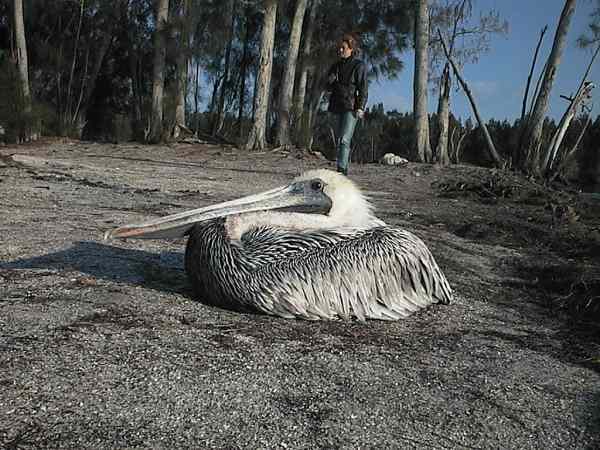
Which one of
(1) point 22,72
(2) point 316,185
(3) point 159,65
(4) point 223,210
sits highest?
(3) point 159,65

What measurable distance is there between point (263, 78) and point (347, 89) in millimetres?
6117

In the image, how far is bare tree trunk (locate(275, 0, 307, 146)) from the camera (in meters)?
13.3

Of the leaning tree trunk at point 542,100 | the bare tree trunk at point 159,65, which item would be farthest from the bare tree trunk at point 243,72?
the leaning tree trunk at point 542,100

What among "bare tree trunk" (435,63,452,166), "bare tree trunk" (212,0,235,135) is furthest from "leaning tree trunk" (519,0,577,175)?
"bare tree trunk" (212,0,235,135)

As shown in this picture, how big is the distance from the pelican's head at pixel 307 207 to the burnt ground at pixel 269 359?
419 mm

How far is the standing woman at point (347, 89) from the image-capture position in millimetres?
6812

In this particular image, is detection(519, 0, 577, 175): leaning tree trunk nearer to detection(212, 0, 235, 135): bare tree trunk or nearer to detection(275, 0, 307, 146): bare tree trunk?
detection(275, 0, 307, 146): bare tree trunk

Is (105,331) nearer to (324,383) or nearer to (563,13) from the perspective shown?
(324,383)

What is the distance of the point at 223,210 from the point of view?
128 inches

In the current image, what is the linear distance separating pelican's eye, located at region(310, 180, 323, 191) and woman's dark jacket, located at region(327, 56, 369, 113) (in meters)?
3.74

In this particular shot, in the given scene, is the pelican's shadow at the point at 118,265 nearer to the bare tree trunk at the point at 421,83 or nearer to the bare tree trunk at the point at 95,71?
the bare tree trunk at the point at 421,83

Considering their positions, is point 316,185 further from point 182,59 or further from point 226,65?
point 226,65

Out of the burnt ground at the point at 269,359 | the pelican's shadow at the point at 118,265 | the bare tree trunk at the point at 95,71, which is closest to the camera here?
the burnt ground at the point at 269,359

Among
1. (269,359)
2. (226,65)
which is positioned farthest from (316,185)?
(226,65)
